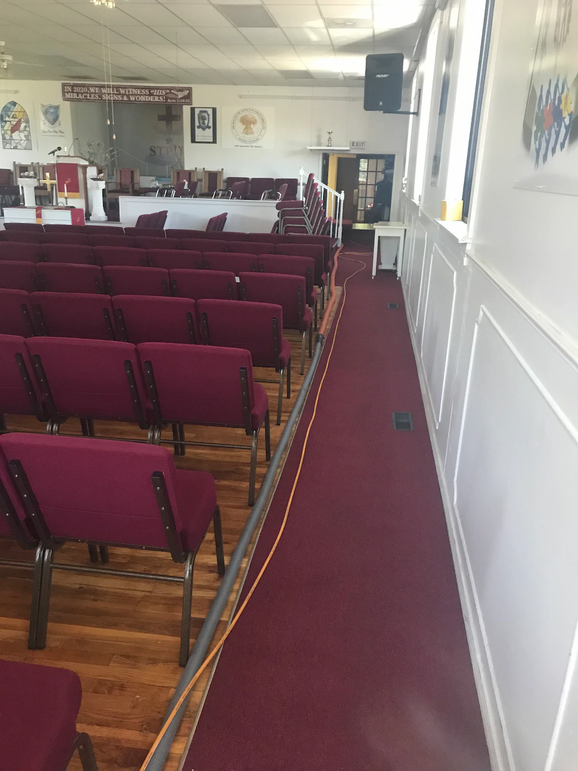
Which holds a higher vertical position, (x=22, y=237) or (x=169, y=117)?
(x=169, y=117)

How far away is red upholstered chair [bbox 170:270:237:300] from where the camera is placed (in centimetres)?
411

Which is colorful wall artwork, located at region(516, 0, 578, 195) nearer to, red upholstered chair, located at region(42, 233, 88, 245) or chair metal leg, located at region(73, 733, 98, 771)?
chair metal leg, located at region(73, 733, 98, 771)

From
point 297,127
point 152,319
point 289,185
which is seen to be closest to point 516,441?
point 152,319

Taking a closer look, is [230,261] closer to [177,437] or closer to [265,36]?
[177,437]

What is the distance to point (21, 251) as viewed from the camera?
5.08m

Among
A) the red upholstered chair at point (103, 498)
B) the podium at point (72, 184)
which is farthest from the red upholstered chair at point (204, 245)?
the podium at point (72, 184)

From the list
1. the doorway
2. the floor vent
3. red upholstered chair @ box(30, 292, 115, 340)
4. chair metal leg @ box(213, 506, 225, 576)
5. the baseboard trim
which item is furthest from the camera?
the doorway

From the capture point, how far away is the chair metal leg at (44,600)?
1.92m

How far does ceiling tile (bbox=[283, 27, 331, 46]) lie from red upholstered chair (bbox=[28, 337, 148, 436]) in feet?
26.4

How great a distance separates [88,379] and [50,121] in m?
15.7

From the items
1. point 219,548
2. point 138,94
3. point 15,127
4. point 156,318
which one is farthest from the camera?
point 15,127

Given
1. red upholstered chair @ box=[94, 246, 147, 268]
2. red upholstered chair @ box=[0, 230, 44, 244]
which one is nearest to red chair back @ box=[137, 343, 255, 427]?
red upholstered chair @ box=[94, 246, 147, 268]

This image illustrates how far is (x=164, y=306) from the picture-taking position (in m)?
3.22

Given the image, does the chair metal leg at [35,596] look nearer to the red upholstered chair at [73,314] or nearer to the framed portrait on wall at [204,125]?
the red upholstered chair at [73,314]
